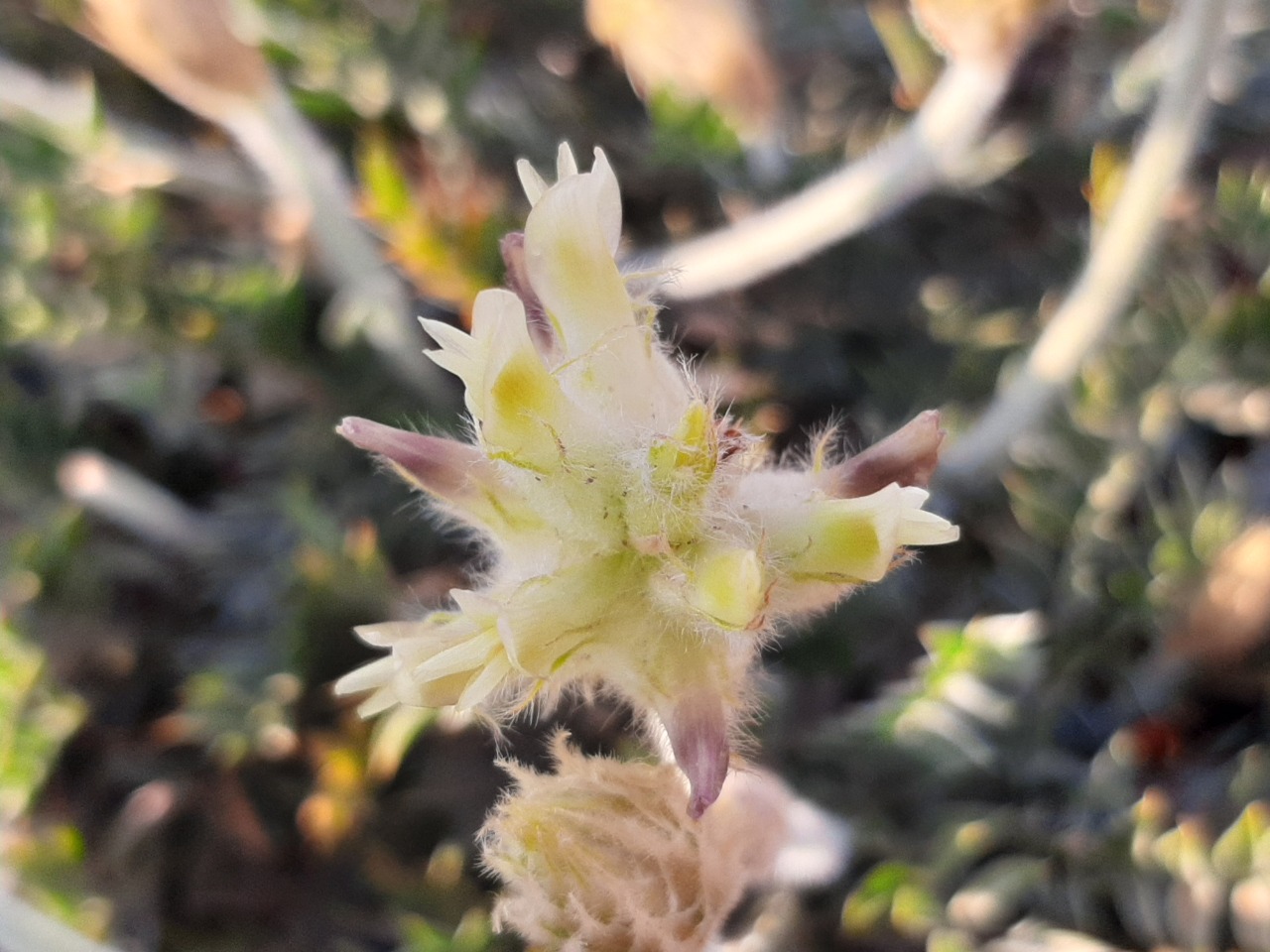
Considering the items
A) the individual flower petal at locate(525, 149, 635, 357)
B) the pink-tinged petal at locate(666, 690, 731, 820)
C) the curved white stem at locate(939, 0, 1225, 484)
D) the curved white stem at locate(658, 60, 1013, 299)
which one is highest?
the curved white stem at locate(658, 60, 1013, 299)

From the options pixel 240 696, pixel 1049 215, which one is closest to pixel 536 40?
pixel 1049 215

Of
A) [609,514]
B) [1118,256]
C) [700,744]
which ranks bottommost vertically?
[700,744]

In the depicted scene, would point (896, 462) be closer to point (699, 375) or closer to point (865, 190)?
point (699, 375)

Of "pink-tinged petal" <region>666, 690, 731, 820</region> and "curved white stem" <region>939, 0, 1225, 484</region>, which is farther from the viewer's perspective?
"curved white stem" <region>939, 0, 1225, 484</region>

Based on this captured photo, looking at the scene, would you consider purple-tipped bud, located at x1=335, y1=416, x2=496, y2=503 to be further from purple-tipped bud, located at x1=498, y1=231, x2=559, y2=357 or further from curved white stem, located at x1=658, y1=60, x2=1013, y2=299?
curved white stem, located at x1=658, y1=60, x2=1013, y2=299

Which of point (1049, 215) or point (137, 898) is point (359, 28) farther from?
point (137, 898)

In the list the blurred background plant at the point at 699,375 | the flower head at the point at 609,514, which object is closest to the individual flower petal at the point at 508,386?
the flower head at the point at 609,514

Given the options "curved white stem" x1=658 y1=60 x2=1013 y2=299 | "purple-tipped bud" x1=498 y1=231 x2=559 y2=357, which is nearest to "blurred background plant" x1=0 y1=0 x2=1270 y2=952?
"curved white stem" x1=658 y1=60 x2=1013 y2=299

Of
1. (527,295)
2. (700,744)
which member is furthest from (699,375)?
(700,744)
